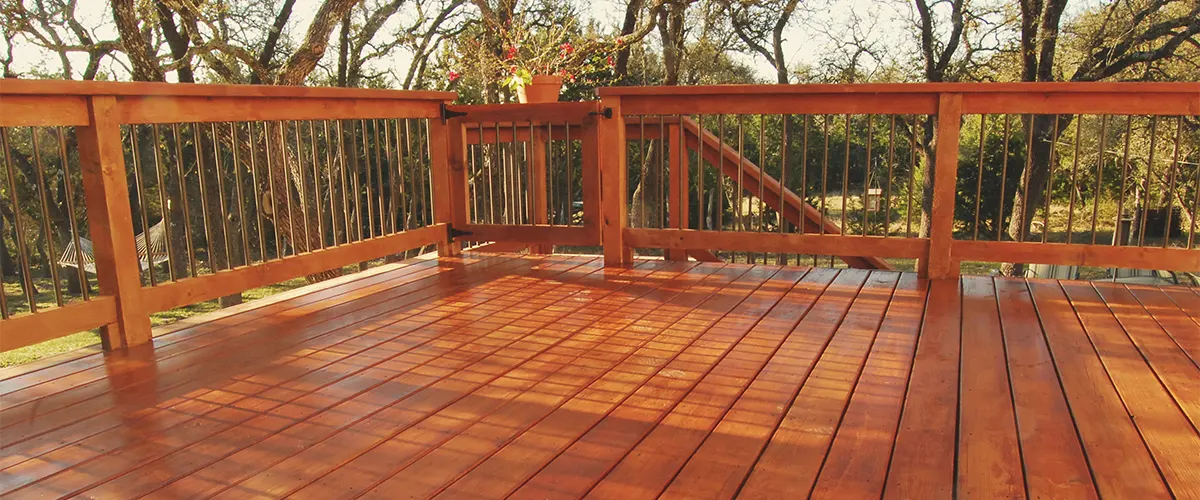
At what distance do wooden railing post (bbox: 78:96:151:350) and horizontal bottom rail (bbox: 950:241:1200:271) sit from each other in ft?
10.8

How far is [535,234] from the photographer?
418 cm

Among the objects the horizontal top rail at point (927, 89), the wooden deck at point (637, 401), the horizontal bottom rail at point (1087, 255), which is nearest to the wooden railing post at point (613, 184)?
the horizontal top rail at point (927, 89)

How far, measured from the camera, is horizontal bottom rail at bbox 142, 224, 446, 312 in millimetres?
2785

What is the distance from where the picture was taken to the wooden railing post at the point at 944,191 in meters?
3.37

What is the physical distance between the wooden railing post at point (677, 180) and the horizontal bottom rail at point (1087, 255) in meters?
1.32

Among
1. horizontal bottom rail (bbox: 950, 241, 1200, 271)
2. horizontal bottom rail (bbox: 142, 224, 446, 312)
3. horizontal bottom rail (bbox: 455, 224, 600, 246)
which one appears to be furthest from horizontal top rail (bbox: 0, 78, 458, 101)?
horizontal bottom rail (bbox: 950, 241, 1200, 271)

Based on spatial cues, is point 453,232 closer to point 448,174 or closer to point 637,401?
point 448,174

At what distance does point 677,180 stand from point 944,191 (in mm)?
1345

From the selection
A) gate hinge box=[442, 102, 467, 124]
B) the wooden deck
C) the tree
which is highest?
the tree

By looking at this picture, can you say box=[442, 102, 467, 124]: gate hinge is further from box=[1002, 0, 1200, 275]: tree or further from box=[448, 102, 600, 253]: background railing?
box=[1002, 0, 1200, 275]: tree

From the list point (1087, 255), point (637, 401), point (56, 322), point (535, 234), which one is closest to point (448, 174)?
point (535, 234)

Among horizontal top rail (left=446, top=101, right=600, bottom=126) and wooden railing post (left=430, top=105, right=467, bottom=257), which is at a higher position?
horizontal top rail (left=446, top=101, right=600, bottom=126)

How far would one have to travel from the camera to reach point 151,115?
103 inches

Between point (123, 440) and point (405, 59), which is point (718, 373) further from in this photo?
point (405, 59)
